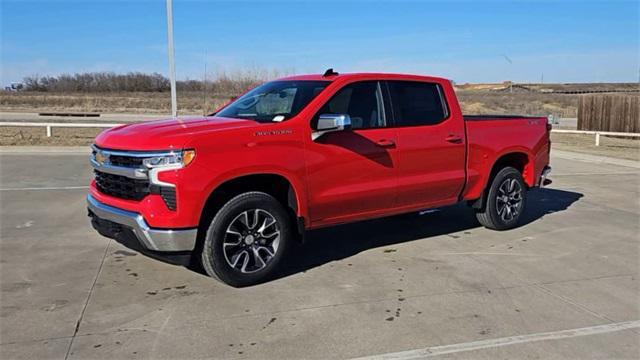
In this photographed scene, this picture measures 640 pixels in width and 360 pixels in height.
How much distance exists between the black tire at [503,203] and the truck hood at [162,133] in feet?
11.5

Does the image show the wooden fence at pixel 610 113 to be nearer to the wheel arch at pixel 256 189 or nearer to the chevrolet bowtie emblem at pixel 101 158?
the wheel arch at pixel 256 189

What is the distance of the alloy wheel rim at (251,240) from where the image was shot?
16.9 feet

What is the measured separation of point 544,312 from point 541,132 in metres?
3.78

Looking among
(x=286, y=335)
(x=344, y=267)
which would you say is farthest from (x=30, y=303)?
(x=344, y=267)

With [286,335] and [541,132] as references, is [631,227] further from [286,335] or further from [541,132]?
[286,335]

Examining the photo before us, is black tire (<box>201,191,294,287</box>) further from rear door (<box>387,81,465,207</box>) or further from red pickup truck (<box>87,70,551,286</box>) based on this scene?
rear door (<box>387,81,465,207</box>)

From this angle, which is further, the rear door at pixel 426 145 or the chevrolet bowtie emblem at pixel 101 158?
the rear door at pixel 426 145

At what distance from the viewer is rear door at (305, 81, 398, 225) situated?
18.3 ft

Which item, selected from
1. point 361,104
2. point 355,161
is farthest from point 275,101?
point 355,161

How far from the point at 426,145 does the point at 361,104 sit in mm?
921

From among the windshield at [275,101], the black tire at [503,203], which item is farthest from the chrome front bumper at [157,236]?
the black tire at [503,203]

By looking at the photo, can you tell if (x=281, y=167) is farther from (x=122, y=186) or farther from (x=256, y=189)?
(x=122, y=186)

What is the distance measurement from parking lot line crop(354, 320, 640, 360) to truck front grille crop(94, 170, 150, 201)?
238 cm

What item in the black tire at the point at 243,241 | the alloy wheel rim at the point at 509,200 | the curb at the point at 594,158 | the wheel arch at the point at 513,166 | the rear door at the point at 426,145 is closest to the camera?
the black tire at the point at 243,241
